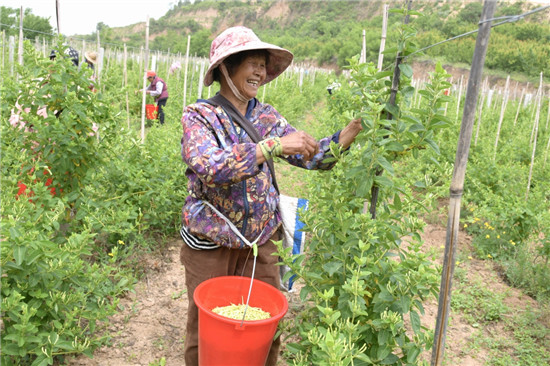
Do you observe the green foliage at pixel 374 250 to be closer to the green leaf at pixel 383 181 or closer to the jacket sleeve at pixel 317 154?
the green leaf at pixel 383 181

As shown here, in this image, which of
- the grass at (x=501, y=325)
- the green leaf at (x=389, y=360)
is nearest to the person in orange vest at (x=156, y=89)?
the grass at (x=501, y=325)

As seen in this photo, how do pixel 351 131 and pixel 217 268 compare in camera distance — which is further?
pixel 217 268

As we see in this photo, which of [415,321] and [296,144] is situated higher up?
[296,144]

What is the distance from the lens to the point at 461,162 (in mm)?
1283

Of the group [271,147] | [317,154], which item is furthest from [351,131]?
[271,147]

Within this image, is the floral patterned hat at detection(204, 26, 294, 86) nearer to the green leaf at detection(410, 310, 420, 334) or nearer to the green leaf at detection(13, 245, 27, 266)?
the green leaf at detection(13, 245, 27, 266)

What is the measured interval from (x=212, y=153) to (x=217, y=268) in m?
0.67

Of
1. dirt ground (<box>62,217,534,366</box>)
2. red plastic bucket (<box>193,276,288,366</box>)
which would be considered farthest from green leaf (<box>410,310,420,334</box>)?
dirt ground (<box>62,217,534,366</box>)

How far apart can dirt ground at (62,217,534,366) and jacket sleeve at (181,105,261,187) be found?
1.40 meters

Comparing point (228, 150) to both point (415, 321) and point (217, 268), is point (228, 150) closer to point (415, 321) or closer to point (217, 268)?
point (217, 268)

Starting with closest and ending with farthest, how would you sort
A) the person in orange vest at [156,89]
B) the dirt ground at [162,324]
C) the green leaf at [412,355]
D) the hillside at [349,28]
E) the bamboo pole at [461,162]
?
the bamboo pole at [461,162] < the green leaf at [412,355] < the dirt ground at [162,324] < the person in orange vest at [156,89] < the hillside at [349,28]

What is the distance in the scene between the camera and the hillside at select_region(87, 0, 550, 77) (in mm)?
40656

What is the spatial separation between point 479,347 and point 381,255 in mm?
1872

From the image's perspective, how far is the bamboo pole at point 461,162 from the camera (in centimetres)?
122
